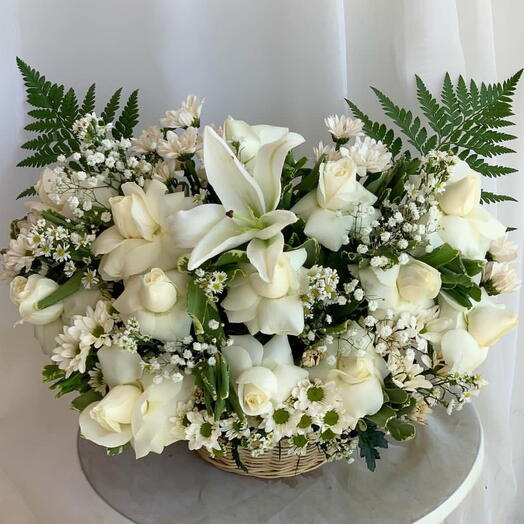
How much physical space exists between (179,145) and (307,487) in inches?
17.0

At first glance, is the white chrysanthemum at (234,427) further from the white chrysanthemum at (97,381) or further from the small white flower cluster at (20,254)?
the small white flower cluster at (20,254)

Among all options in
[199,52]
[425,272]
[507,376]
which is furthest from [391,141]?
[507,376]

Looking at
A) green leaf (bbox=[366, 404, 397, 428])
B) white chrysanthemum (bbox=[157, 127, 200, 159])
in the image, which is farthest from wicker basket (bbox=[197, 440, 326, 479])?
white chrysanthemum (bbox=[157, 127, 200, 159])

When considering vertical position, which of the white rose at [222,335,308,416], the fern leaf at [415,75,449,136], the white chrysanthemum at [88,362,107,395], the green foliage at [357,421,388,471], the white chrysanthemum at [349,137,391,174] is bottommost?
the green foliage at [357,421,388,471]

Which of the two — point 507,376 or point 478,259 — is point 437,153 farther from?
point 507,376

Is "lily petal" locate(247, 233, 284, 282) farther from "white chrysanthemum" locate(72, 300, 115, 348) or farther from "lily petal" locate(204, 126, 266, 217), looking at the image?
"white chrysanthemum" locate(72, 300, 115, 348)

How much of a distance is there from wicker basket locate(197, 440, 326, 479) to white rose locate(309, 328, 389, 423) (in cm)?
13

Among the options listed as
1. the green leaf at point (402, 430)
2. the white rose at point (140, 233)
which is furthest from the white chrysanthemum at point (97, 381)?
the green leaf at point (402, 430)

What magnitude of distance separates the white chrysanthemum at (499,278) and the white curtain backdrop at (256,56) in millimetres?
200

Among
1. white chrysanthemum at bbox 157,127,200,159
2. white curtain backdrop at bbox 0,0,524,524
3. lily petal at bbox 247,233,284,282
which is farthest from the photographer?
white curtain backdrop at bbox 0,0,524,524

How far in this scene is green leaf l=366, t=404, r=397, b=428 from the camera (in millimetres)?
617

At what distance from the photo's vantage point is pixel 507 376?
97 cm

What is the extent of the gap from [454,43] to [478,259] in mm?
281

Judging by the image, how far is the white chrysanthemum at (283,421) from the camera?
0.59 meters
